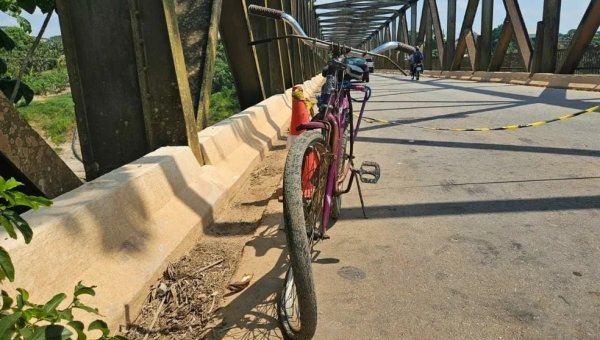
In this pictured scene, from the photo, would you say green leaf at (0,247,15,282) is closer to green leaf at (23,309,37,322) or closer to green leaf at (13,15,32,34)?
green leaf at (23,309,37,322)

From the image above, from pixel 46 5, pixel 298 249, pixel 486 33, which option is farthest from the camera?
pixel 486 33

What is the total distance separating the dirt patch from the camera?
201 cm

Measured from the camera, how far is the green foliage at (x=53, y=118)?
31.5m

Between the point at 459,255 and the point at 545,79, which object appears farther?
the point at 545,79

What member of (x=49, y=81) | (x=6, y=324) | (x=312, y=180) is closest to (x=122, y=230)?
(x=312, y=180)

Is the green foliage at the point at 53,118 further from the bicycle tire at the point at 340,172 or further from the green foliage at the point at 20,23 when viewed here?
the bicycle tire at the point at 340,172

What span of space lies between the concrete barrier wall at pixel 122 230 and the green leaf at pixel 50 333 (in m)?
0.53

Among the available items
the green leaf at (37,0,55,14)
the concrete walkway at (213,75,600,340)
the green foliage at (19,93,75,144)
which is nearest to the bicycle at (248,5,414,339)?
the concrete walkway at (213,75,600,340)

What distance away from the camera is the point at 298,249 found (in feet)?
5.52

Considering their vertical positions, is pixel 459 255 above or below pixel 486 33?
below

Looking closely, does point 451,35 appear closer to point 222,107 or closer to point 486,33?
point 486,33

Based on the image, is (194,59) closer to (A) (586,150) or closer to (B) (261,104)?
(B) (261,104)

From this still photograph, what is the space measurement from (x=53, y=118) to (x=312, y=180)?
3765 centimetres

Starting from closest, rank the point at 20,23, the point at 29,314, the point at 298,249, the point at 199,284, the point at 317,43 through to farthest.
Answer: the point at 29,314 → the point at 298,249 → the point at 199,284 → the point at 317,43 → the point at 20,23
